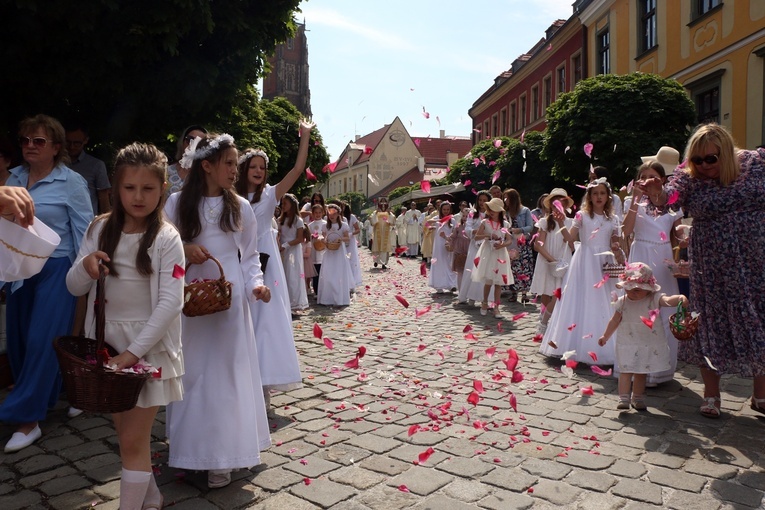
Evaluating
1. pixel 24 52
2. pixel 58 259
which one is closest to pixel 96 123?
pixel 24 52

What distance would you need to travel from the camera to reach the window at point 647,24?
23656 mm

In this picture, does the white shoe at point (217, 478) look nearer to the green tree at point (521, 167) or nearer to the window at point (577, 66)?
the green tree at point (521, 167)

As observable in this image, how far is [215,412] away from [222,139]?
Result: 1552mm

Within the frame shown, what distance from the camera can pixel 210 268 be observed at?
12.2 ft

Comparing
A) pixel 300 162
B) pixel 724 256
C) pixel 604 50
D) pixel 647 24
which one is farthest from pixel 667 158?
pixel 604 50

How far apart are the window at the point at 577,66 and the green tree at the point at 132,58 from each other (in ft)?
86.1

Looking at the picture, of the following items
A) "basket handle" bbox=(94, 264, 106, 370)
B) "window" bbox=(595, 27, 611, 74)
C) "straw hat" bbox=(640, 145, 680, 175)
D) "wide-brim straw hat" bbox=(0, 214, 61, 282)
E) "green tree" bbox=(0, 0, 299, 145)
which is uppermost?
"window" bbox=(595, 27, 611, 74)

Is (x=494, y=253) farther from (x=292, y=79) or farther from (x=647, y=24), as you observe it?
(x=292, y=79)

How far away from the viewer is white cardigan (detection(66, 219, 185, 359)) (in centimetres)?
287

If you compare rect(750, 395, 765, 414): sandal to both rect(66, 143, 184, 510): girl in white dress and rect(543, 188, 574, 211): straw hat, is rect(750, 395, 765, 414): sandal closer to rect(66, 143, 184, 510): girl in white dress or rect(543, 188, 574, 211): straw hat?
rect(66, 143, 184, 510): girl in white dress

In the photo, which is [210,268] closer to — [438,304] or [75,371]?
[75,371]

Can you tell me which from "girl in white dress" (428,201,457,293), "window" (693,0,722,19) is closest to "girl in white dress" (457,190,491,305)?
"girl in white dress" (428,201,457,293)

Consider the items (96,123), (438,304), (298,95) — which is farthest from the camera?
(298,95)

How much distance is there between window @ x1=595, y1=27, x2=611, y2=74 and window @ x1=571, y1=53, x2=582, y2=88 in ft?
7.86
